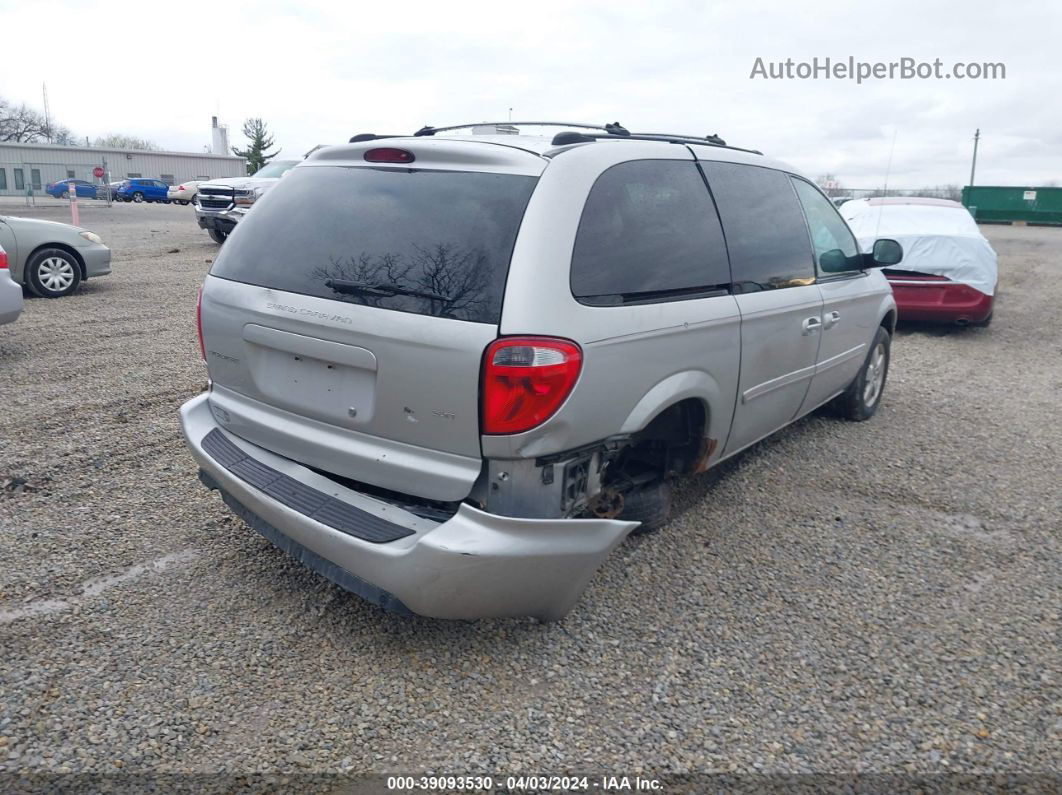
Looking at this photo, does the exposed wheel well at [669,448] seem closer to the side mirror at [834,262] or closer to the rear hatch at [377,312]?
the rear hatch at [377,312]

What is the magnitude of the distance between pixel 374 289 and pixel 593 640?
157 cm

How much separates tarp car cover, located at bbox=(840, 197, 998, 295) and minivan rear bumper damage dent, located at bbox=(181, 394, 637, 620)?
24.4 feet

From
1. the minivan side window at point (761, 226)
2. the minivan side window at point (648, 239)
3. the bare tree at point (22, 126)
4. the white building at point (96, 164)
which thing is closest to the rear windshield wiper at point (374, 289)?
the minivan side window at point (648, 239)

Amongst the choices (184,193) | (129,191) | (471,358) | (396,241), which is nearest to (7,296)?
(396,241)

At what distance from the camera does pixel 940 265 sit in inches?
366

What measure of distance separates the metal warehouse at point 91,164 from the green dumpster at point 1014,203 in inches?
1883

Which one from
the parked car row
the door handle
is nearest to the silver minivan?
the door handle

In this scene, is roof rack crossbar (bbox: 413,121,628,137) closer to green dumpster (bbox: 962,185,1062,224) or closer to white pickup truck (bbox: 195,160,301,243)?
white pickup truck (bbox: 195,160,301,243)

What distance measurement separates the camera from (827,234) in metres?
4.87

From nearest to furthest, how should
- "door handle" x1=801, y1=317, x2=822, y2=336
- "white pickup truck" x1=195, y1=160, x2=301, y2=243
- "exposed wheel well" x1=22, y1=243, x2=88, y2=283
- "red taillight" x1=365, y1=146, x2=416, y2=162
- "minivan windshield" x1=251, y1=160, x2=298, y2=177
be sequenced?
"red taillight" x1=365, y1=146, x2=416, y2=162
"door handle" x1=801, y1=317, x2=822, y2=336
"exposed wheel well" x1=22, y1=243, x2=88, y2=283
"white pickup truck" x1=195, y1=160, x2=301, y2=243
"minivan windshield" x1=251, y1=160, x2=298, y2=177

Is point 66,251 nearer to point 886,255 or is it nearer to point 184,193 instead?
point 886,255

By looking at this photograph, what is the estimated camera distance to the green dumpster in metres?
36.5

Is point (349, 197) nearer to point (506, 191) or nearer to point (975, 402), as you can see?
point (506, 191)

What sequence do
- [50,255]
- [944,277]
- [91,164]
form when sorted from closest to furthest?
[944,277]
[50,255]
[91,164]
